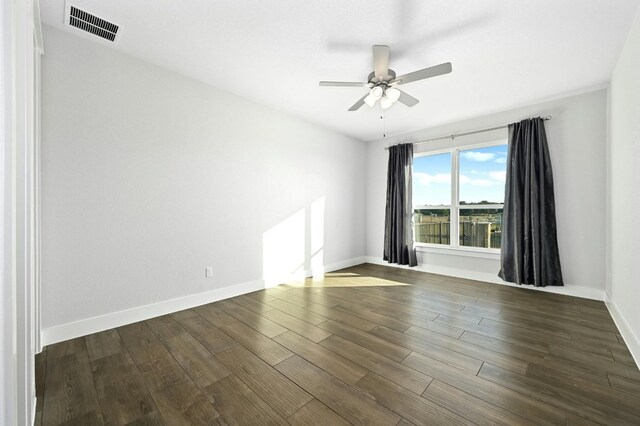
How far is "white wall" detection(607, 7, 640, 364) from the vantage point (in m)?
2.04

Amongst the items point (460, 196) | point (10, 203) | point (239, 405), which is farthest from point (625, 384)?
point (10, 203)

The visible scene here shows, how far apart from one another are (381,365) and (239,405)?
97 cm

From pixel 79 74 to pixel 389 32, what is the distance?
8.86ft

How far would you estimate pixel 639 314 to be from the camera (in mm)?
1916

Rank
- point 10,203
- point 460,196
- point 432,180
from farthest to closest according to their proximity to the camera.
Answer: point 432,180
point 460,196
point 10,203

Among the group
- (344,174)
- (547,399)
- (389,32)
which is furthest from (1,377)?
(344,174)

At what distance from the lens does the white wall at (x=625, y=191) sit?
204 centimetres

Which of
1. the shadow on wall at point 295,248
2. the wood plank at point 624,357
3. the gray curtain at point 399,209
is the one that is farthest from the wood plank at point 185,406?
the gray curtain at point 399,209

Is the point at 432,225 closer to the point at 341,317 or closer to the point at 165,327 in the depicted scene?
the point at 341,317

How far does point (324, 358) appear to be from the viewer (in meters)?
1.97

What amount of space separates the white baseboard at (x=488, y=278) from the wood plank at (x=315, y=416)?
3.61m

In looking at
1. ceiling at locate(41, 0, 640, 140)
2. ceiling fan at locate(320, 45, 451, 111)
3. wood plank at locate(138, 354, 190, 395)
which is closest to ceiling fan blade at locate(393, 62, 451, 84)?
ceiling fan at locate(320, 45, 451, 111)

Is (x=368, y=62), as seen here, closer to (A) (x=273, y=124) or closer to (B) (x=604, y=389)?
(A) (x=273, y=124)

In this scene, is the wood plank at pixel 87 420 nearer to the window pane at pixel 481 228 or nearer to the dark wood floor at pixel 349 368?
the dark wood floor at pixel 349 368
